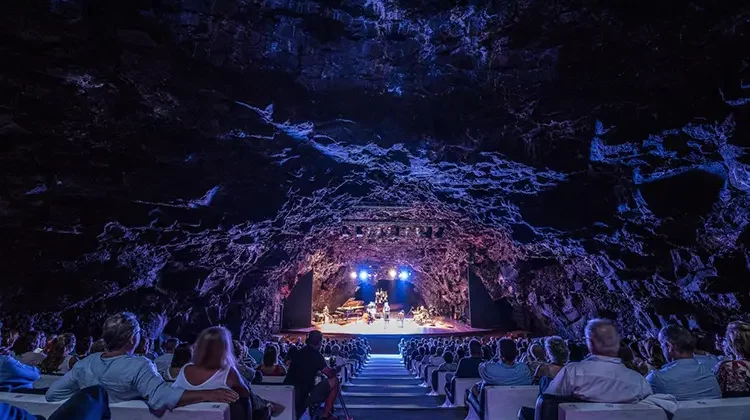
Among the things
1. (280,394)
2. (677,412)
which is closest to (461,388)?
(280,394)

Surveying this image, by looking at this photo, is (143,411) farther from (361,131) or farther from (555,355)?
(361,131)

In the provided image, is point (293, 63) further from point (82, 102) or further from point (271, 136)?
point (82, 102)

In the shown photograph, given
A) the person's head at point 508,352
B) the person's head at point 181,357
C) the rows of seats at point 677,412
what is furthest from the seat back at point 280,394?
the rows of seats at point 677,412

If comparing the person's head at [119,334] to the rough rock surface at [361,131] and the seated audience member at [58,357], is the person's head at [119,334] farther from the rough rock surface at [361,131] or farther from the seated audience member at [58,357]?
the rough rock surface at [361,131]

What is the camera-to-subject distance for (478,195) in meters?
11.2

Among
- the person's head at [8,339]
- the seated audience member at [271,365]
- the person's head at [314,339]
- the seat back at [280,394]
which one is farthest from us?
the person's head at [8,339]

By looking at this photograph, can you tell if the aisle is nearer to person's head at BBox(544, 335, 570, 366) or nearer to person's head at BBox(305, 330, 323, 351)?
person's head at BBox(305, 330, 323, 351)

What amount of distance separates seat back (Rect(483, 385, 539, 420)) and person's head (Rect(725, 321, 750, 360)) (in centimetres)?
170

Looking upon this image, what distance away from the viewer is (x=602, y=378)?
2.34 metres

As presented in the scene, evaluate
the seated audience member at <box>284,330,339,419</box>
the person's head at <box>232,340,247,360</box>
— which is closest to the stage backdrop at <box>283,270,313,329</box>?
the person's head at <box>232,340,247,360</box>

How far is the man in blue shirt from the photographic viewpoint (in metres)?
2.66

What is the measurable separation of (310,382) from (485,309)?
17419mm

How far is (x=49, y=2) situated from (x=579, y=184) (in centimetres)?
1069

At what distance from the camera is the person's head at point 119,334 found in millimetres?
2439
